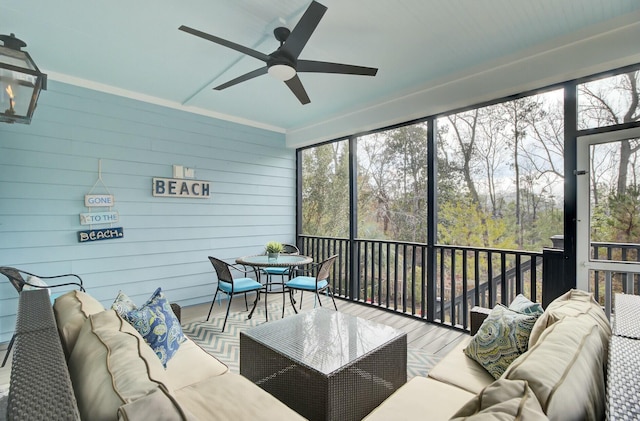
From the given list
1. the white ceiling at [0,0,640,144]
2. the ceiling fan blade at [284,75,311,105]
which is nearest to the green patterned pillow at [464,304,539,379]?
the white ceiling at [0,0,640,144]

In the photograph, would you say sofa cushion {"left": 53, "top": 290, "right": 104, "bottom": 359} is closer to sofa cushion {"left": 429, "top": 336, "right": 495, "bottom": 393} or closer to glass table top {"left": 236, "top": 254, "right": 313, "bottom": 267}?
sofa cushion {"left": 429, "top": 336, "right": 495, "bottom": 393}

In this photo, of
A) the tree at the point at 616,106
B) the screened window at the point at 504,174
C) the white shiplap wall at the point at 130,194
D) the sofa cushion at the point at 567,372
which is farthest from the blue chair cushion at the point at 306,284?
the tree at the point at 616,106

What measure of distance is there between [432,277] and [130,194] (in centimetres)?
375

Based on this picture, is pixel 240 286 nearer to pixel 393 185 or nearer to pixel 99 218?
pixel 99 218

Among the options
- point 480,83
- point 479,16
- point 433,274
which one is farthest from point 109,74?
point 433,274

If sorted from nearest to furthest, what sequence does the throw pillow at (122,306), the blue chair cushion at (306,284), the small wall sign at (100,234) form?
the throw pillow at (122,306), the small wall sign at (100,234), the blue chair cushion at (306,284)

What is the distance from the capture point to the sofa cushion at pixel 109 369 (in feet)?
2.68

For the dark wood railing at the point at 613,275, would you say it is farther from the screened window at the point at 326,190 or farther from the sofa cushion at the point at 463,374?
the screened window at the point at 326,190

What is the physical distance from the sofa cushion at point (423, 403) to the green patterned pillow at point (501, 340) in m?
0.26

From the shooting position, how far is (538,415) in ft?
2.20

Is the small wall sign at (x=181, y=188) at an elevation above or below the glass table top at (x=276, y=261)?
above

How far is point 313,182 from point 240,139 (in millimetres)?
1452

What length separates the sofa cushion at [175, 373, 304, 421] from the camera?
1.29m

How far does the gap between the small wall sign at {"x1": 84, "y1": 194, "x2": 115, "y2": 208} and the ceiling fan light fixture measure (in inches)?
98.9
